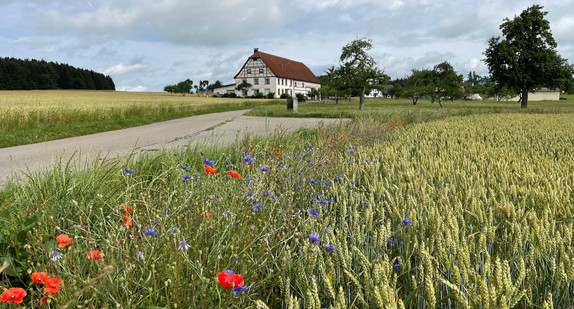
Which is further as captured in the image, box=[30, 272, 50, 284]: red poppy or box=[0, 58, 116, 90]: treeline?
box=[0, 58, 116, 90]: treeline

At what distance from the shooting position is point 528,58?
34.6 meters

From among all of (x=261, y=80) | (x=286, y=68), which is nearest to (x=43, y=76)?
(x=261, y=80)

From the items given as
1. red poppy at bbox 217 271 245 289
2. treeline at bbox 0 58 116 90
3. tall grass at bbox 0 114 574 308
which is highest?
treeline at bbox 0 58 116 90

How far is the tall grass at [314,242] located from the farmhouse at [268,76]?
78268 millimetres

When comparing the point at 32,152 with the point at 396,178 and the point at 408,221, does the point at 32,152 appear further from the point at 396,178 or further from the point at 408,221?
the point at 408,221

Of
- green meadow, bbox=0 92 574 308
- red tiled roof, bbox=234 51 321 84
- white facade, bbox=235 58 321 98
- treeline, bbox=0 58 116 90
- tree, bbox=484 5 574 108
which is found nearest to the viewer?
green meadow, bbox=0 92 574 308

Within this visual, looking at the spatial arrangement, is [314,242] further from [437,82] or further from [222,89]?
[222,89]

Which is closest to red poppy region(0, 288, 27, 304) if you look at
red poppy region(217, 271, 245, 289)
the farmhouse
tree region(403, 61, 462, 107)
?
red poppy region(217, 271, 245, 289)

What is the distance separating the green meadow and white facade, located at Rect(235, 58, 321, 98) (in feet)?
257

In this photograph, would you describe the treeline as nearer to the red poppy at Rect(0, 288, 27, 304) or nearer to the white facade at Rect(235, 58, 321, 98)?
the white facade at Rect(235, 58, 321, 98)

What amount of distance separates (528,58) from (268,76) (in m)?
55.8

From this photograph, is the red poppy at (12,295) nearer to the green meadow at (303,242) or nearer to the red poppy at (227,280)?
the green meadow at (303,242)

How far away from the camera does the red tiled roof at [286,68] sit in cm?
8300

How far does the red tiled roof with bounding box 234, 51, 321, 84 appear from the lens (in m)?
83.0
